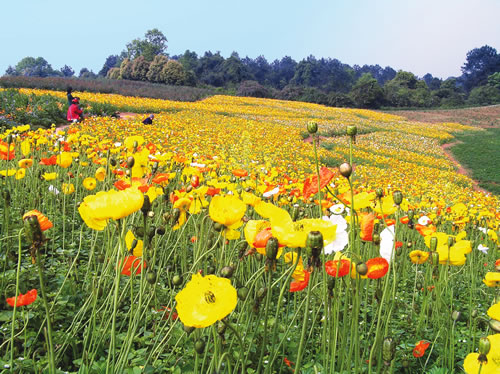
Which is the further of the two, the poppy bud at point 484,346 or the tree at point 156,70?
the tree at point 156,70

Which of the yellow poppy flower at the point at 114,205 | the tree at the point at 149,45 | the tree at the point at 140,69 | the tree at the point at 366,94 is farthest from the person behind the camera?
the tree at the point at 149,45

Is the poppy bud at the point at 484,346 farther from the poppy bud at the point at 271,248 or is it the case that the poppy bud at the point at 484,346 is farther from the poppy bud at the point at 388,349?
the poppy bud at the point at 271,248

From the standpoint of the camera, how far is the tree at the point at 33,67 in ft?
247

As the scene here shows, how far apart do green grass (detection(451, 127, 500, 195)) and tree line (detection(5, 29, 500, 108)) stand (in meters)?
16.8

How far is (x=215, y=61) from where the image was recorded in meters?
50.9

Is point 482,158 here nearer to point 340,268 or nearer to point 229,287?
point 340,268

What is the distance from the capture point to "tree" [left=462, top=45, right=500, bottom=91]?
59.3 m

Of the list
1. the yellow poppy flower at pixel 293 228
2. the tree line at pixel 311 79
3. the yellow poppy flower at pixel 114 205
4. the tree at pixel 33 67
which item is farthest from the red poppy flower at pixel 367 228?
the tree at pixel 33 67

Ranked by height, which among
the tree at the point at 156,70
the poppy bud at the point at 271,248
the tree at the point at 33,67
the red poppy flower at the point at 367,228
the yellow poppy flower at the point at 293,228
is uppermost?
the tree at the point at 33,67

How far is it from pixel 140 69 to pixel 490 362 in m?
39.3

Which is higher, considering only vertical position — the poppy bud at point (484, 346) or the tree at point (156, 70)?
the tree at point (156, 70)

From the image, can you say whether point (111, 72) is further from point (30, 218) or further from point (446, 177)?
point (30, 218)

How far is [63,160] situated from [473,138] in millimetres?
21779

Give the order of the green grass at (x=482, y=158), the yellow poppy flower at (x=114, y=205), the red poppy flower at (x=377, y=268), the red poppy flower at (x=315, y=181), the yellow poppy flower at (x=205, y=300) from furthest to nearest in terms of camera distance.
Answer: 1. the green grass at (x=482, y=158)
2. the red poppy flower at (x=315, y=181)
3. the red poppy flower at (x=377, y=268)
4. the yellow poppy flower at (x=114, y=205)
5. the yellow poppy flower at (x=205, y=300)
